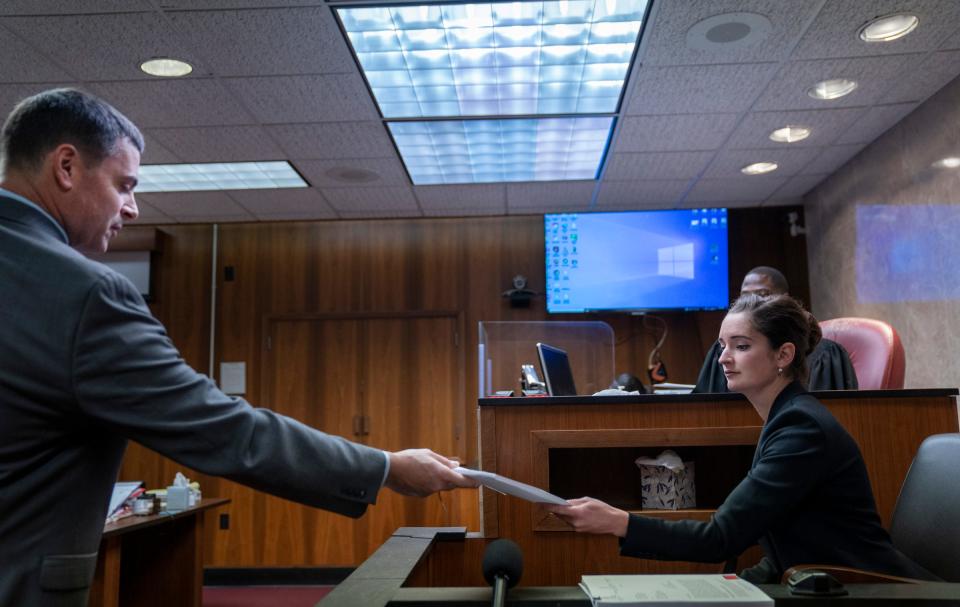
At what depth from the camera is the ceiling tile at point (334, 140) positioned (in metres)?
4.03

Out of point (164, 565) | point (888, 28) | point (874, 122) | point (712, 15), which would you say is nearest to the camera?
point (712, 15)

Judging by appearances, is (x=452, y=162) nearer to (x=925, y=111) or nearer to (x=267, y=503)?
(x=925, y=111)

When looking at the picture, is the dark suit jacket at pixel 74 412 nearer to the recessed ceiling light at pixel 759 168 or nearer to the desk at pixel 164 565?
the desk at pixel 164 565

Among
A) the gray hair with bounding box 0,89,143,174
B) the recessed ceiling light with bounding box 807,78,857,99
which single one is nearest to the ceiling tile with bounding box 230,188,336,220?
the recessed ceiling light with bounding box 807,78,857,99

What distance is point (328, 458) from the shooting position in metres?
1.18

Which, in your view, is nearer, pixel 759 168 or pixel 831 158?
pixel 831 158

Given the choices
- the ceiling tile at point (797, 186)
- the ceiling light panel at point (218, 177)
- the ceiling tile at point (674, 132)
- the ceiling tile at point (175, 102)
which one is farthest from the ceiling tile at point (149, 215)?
the ceiling tile at point (797, 186)

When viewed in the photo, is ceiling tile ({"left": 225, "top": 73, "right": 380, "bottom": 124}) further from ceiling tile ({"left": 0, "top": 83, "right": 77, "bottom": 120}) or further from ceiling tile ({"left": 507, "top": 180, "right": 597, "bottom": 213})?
ceiling tile ({"left": 507, "top": 180, "right": 597, "bottom": 213})

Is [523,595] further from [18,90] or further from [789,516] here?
[18,90]

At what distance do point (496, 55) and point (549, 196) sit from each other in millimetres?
2097

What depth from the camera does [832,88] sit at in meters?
3.61

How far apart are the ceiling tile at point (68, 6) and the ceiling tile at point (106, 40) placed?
38mm

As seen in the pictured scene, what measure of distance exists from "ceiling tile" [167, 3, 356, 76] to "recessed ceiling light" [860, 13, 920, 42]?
7.03ft

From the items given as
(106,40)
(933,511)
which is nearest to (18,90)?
(106,40)
